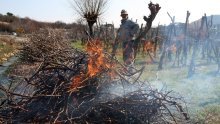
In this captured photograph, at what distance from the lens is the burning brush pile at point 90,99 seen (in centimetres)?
605

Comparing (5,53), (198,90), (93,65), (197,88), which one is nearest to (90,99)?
(93,65)

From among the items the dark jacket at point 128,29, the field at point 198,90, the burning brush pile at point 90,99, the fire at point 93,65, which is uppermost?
the dark jacket at point 128,29

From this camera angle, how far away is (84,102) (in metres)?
6.16

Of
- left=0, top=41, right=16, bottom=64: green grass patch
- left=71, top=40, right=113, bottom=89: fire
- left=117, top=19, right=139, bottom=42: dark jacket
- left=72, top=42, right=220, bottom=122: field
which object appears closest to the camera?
left=71, top=40, right=113, bottom=89: fire

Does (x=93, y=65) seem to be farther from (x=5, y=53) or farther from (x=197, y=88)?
(x=5, y=53)

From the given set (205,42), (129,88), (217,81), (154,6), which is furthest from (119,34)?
(205,42)

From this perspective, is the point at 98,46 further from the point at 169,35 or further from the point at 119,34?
the point at 169,35

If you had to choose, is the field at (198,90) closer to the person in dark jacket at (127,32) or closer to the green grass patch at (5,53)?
the person in dark jacket at (127,32)

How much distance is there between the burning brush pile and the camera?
6.05m

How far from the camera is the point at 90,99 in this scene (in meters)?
6.25

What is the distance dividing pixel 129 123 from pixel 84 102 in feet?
2.51

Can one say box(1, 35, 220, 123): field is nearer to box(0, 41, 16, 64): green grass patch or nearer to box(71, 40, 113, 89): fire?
box(71, 40, 113, 89): fire

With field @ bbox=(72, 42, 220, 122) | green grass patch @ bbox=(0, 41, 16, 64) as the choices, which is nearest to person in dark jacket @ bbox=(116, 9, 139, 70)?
field @ bbox=(72, 42, 220, 122)

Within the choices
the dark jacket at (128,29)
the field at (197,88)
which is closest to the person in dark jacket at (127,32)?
the dark jacket at (128,29)
